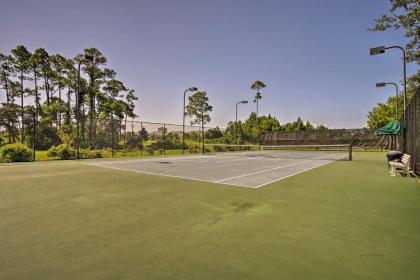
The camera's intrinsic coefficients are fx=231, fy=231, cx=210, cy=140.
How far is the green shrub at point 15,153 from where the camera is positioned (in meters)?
12.7

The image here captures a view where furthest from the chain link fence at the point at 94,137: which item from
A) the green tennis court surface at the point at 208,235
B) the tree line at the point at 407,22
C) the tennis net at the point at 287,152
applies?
the tree line at the point at 407,22

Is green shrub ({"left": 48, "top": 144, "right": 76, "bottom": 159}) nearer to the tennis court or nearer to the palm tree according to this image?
the tennis court

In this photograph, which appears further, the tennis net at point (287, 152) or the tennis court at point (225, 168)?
the tennis net at point (287, 152)

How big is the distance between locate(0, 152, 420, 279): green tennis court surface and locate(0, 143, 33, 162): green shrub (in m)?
9.40

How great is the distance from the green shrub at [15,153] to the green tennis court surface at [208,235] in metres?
9.40

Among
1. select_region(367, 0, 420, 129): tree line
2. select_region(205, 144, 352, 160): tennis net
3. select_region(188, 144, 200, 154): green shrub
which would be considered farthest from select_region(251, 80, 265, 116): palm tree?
select_region(367, 0, 420, 129): tree line

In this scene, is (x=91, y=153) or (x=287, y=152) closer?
(x=91, y=153)

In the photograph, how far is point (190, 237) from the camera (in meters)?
2.98

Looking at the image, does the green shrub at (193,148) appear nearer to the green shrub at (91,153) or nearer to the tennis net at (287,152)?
the tennis net at (287,152)

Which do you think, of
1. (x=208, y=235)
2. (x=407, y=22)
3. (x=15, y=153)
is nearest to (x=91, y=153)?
(x=15, y=153)

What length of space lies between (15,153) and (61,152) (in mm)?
2283

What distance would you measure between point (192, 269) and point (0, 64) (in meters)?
35.6

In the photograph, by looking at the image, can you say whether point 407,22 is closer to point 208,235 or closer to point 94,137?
point 208,235

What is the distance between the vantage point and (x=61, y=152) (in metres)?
14.8
